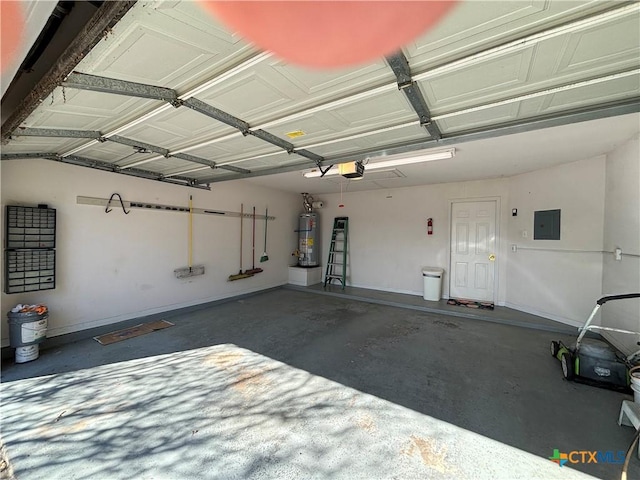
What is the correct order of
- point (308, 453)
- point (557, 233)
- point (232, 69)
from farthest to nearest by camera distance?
point (557, 233) < point (308, 453) < point (232, 69)

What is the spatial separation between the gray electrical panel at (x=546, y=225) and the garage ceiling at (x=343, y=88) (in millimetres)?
1527

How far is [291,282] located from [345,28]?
6.75 meters

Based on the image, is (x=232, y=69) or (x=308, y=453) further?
(x=308, y=453)

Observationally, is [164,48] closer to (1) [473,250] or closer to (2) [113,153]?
(2) [113,153]

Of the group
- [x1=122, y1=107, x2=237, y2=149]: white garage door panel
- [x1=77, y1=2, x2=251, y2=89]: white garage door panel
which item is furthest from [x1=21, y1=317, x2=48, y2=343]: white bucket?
[x1=77, y1=2, x2=251, y2=89]: white garage door panel

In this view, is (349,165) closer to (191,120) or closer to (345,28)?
(191,120)

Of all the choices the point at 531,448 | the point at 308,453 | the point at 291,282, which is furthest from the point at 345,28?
the point at 291,282

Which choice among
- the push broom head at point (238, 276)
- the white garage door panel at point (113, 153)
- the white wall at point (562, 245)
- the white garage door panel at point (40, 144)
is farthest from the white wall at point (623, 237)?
the white garage door panel at point (40, 144)

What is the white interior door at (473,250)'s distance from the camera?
199 inches

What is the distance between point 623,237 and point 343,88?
3.86m

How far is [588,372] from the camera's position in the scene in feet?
8.09

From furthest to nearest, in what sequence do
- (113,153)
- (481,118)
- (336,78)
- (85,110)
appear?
(113,153), (481,118), (85,110), (336,78)

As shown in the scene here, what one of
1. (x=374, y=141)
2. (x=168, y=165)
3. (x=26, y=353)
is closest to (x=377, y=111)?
(x=374, y=141)

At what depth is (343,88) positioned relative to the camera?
1.78 meters
